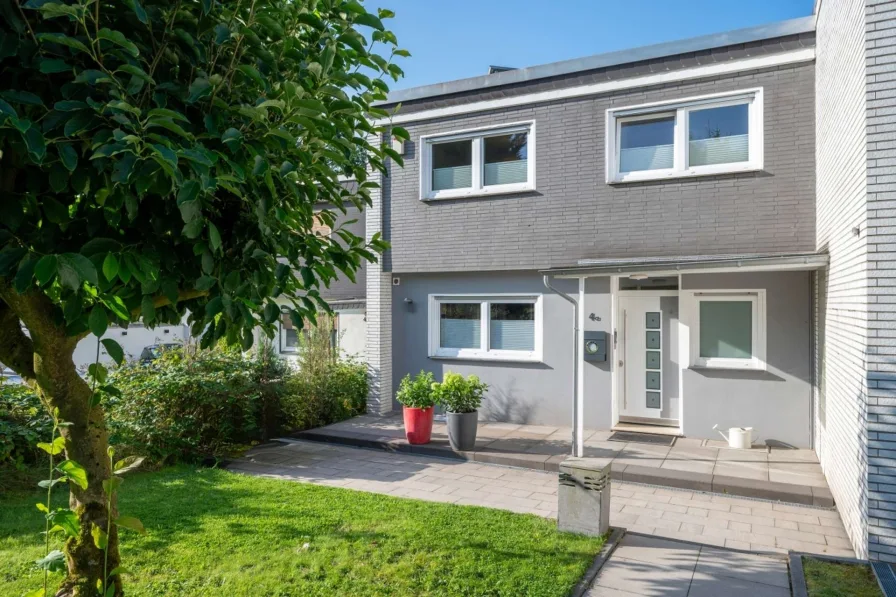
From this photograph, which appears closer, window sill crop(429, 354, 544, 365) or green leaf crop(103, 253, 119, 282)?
green leaf crop(103, 253, 119, 282)

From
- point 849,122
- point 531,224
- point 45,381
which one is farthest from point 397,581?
point 531,224

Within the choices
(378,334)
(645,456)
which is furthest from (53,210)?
(378,334)

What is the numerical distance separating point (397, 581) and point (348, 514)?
1.74 metres

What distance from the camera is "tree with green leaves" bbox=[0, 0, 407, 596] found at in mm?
2387

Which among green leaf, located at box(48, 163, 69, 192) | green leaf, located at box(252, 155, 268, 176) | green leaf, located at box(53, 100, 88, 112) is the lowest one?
green leaf, located at box(48, 163, 69, 192)

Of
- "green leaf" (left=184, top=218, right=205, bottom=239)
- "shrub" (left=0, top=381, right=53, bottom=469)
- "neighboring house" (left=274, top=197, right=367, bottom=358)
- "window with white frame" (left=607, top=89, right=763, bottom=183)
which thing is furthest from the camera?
"neighboring house" (left=274, top=197, right=367, bottom=358)

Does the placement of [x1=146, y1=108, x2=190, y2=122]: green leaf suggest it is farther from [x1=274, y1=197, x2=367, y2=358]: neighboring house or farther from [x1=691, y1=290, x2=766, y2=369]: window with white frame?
[x1=274, y1=197, x2=367, y2=358]: neighboring house

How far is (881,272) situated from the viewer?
4895 mm

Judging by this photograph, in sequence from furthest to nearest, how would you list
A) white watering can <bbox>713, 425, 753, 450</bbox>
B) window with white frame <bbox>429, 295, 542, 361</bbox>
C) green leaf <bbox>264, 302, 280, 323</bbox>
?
window with white frame <bbox>429, 295, 542, 361</bbox>, white watering can <bbox>713, 425, 753, 450</bbox>, green leaf <bbox>264, 302, 280, 323</bbox>

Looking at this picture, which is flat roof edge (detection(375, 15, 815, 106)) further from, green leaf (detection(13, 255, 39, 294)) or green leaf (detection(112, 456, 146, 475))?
green leaf (detection(13, 255, 39, 294))

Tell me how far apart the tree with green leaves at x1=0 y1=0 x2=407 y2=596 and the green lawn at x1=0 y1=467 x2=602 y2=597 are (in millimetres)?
1139

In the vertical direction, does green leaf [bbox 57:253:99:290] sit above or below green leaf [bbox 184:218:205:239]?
below

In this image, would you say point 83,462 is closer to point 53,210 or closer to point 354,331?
point 53,210

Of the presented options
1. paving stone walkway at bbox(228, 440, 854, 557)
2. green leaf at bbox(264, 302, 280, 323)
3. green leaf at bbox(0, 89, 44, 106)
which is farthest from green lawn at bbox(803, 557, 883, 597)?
green leaf at bbox(0, 89, 44, 106)
